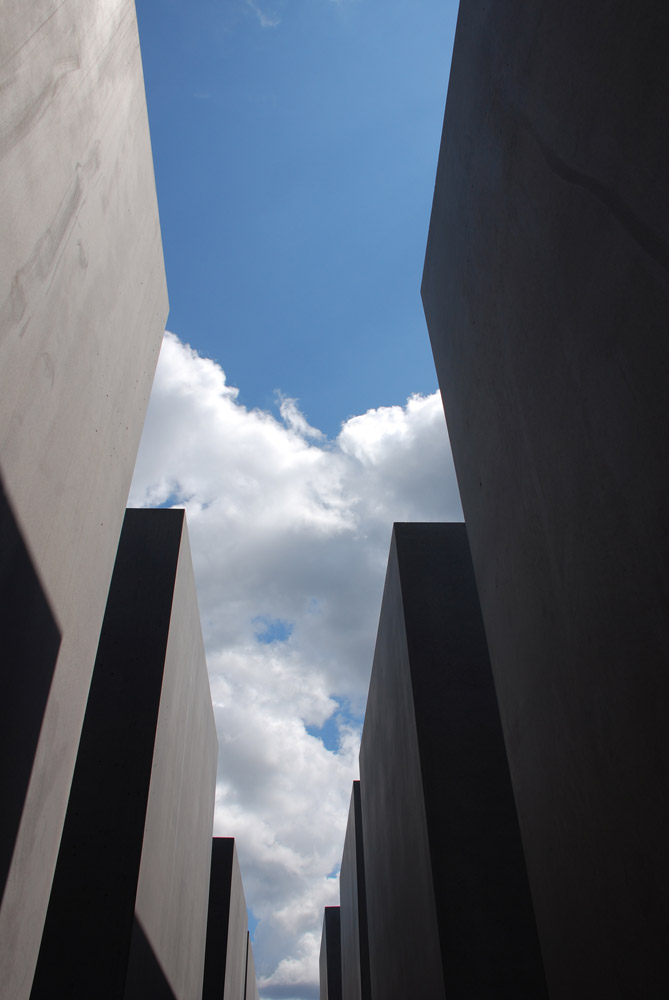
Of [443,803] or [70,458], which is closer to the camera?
[70,458]

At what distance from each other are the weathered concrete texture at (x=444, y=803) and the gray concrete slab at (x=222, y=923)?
453 cm

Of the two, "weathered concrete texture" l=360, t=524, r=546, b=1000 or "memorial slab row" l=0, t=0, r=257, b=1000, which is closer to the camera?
"memorial slab row" l=0, t=0, r=257, b=1000

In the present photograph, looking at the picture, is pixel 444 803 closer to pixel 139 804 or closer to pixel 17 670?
pixel 139 804

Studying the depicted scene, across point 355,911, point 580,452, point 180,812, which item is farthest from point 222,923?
point 580,452

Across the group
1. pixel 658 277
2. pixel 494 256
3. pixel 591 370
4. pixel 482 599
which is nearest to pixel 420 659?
pixel 482 599

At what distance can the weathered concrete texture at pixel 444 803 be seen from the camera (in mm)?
4191

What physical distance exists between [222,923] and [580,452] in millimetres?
11832

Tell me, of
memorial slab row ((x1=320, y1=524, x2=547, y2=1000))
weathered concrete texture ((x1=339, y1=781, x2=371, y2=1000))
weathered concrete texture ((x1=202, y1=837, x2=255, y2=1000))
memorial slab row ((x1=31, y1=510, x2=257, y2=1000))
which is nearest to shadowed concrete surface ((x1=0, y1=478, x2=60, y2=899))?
memorial slab row ((x1=31, y1=510, x2=257, y2=1000))

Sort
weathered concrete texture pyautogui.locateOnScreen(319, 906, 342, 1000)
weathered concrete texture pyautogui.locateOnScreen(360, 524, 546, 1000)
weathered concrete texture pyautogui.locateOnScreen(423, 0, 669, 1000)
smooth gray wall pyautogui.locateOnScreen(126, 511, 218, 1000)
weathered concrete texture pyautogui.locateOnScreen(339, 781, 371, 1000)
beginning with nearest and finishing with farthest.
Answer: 1. weathered concrete texture pyautogui.locateOnScreen(423, 0, 669, 1000)
2. weathered concrete texture pyautogui.locateOnScreen(360, 524, 546, 1000)
3. smooth gray wall pyautogui.locateOnScreen(126, 511, 218, 1000)
4. weathered concrete texture pyautogui.locateOnScreen(339, 781, 371, 1000)
5. weathered concrete texture pyautogui.locateOnScreen(319, 906, 342, 1000)

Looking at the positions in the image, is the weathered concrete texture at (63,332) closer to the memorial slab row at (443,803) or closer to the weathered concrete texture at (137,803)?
the weathered concrete texture at (137,803)

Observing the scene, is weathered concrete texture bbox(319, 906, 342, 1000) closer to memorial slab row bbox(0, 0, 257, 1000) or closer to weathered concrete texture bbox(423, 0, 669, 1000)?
memorial slab row bbox(0, 0, 257, 1000)

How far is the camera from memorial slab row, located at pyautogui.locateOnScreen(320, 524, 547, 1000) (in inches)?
165

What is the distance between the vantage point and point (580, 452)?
211 cm

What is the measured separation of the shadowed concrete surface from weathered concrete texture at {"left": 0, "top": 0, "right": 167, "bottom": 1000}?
44 millimetres
